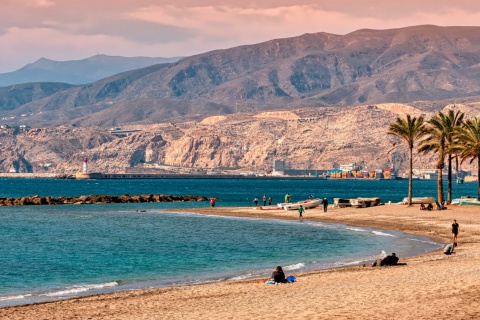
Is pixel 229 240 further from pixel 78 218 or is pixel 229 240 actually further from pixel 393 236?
pixel 78 218

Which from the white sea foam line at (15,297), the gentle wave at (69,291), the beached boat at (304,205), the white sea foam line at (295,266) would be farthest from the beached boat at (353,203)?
the white sea foam line at (15,297)

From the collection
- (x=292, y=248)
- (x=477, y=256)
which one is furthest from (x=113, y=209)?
(x=477, y=256)

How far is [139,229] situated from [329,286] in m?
42.1

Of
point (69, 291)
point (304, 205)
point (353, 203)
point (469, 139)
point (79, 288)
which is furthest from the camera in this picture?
point (304, 205)

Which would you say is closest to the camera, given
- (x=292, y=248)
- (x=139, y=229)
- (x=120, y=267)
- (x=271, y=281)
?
(x=271, y=281)

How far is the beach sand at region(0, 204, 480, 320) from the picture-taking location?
24.6m

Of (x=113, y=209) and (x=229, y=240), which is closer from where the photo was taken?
(x=229, y=240)

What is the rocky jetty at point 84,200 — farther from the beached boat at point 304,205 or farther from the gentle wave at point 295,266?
the gentle wave at point 295,266

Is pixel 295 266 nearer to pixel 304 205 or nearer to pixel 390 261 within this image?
pixel 390 261

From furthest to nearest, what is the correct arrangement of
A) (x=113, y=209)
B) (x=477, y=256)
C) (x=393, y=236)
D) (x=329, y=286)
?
(x=113, y=209) < (x=393, y=236) < (x=477, y=256) < (x=329, y=286)

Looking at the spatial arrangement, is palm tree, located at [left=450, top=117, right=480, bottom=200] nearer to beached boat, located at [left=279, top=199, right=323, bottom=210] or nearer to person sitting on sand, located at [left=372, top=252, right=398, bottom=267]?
beached boat, located at [left=279, top=199, right=323, bottom=210]

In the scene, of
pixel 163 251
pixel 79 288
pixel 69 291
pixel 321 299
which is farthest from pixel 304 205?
pixel 321 299

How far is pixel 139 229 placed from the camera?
236 feet

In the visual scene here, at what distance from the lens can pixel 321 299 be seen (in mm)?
27625
